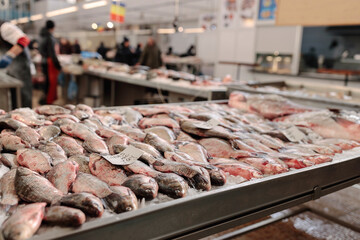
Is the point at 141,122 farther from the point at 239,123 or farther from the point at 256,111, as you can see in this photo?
the point at 256,111

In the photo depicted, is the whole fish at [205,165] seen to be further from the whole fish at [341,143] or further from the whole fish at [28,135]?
the whole fish at [341,143]

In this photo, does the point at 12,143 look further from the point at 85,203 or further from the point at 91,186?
the point at 85,203

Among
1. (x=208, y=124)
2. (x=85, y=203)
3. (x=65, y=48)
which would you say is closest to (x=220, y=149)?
(x=208, y=124)

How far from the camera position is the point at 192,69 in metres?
12.2

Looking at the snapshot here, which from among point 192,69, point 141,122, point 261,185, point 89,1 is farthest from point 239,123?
point 192,69

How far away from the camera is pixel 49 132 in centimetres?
163

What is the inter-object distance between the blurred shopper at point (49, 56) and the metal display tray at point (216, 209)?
6236 mm

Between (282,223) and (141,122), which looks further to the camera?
(282,223)

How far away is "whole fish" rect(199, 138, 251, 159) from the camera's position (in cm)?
159

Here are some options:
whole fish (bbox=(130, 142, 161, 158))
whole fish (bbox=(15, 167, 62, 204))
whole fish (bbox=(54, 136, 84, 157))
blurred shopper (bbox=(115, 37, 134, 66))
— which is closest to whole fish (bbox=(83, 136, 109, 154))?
whole fish (bbox=(54, 136, 84, 157))

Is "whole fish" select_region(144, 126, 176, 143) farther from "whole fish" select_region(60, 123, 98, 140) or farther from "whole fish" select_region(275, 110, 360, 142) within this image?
"whole fish" select_region(275, 110, 360, 142)

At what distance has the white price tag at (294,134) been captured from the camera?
1.94 meters

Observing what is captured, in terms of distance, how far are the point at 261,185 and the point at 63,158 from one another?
0.83 m

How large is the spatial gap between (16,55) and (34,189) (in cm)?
426
